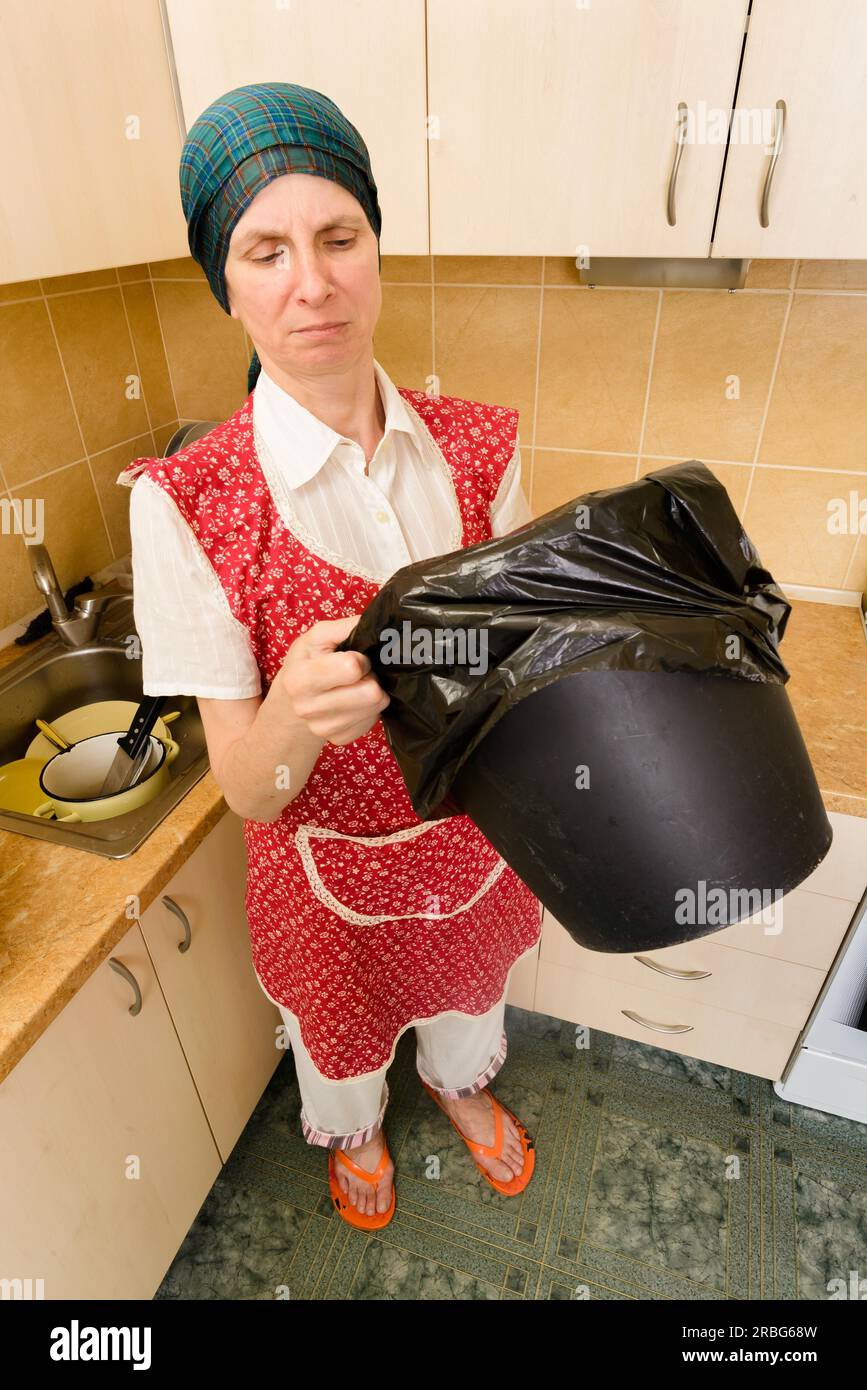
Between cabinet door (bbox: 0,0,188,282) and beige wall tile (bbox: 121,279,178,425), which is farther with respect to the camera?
beige wall tile (bbox: 121,279,178,425)

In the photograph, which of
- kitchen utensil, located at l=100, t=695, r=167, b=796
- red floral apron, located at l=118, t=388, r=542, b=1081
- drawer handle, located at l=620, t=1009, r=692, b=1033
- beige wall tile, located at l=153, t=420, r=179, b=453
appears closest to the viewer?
red floral apron, located at l=118, t=388, r=542, b=1081

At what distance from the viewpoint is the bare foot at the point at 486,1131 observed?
1.32 m

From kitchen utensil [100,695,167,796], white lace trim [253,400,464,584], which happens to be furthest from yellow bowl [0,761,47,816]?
white lace trim [253,400,464,584]

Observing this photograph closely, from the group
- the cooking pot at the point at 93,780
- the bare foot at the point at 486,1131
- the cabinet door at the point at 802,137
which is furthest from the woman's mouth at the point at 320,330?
the bare foot at the point at 486,1131

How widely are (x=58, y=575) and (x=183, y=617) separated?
83cm

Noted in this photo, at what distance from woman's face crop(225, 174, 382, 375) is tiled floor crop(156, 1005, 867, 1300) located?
1314mm

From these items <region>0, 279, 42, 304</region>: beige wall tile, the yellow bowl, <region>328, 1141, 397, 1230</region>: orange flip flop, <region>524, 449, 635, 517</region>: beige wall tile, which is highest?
<region>0, 279, 42, 304</region>: beige wall tile

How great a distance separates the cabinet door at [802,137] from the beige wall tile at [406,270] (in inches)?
23.9

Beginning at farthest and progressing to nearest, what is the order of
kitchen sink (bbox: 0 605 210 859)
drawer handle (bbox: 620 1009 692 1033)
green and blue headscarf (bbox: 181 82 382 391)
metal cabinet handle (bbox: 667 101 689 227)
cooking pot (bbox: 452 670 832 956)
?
1. drawer handle (bbox: 620 1009 692 1033)
2. kitchen sink (bbox: 0 605 210 859)
3. metal cabinet handle (bbox: 667 101 689 227)
4. green and blue headscarf (bbox: 181 82 382 391)
5. cooking pot (bbox: 452 670 832 956)

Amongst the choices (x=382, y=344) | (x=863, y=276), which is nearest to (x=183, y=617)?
(x=382, y=344)

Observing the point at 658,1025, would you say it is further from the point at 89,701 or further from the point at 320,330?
the point at 320,330

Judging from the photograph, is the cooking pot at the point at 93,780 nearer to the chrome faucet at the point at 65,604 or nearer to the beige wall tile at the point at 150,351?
the chrome faucet at the point at 65,604

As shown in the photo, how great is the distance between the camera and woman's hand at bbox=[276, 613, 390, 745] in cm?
59

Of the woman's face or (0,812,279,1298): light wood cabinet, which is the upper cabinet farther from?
(0,812,279,1298): light wood cabinet
